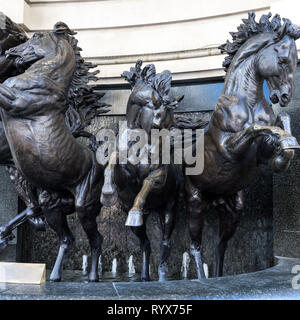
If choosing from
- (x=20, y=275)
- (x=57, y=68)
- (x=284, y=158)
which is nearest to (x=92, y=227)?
(x=20, y=275)

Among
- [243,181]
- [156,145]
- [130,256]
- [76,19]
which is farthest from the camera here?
[76,19]

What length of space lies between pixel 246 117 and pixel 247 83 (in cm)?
34

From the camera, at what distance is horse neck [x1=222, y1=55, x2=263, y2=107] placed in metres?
3.89

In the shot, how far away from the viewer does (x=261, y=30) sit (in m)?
4.05

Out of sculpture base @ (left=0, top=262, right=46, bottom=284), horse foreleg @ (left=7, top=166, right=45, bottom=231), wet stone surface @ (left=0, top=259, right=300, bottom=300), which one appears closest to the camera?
wet stone surface @ (left=0, top=259, right=300, bottom=300)

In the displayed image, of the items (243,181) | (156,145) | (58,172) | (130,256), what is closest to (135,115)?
(156,145)

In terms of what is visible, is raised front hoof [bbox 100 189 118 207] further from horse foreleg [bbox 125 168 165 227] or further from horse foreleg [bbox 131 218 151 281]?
horse foreleg [bbox 131 218 151 281]

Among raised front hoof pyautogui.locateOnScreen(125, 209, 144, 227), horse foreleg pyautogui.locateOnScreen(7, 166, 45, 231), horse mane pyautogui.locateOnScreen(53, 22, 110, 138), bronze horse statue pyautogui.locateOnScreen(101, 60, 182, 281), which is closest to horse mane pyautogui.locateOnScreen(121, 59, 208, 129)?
bronze horse statue pyautogui.locateOnScreen(101, 60, 182, 281)

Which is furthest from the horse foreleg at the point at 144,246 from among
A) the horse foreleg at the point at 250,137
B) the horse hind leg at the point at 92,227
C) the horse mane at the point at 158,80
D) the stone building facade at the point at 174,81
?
the horse mane at the point at 158,80

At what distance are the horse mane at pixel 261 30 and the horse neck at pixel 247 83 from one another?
13 centimetres

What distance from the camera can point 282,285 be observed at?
3111mm

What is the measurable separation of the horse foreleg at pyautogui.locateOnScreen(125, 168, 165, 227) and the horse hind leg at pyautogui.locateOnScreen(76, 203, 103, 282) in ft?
2.43
